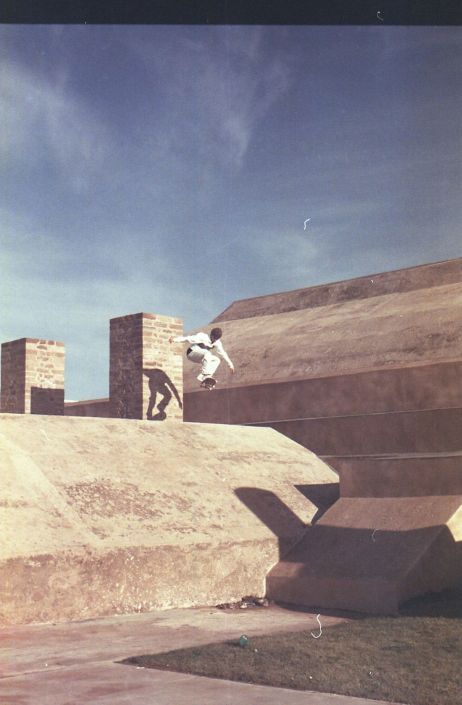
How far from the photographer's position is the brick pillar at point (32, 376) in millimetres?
14188

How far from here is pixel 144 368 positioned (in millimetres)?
13305

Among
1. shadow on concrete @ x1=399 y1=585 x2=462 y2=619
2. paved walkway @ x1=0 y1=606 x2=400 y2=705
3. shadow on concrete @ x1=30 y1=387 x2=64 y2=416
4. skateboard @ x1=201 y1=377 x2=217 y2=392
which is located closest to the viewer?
paved walkway @ x1=0 y1=606 x2=400 y2=705

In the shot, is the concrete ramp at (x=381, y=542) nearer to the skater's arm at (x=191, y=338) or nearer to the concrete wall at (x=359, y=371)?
the concrete wall at (x=359, y=371)

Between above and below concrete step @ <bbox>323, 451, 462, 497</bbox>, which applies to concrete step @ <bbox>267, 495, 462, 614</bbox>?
below

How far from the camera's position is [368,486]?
32.2ft

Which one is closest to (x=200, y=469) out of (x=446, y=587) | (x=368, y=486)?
(x=368, y=486)

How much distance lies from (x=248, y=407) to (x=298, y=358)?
58.0 inches

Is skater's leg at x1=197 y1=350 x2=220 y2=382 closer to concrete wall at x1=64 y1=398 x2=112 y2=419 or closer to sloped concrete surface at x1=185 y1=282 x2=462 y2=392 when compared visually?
sloped concrete surface at x1=185 y1=282 x2=462 y2=392

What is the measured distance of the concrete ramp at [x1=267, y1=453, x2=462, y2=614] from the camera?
8.12 metres

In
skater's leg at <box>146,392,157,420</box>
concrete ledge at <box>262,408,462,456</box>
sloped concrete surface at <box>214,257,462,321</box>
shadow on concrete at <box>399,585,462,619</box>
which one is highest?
sloped concrete surface at <box>214,257,462,321</box>

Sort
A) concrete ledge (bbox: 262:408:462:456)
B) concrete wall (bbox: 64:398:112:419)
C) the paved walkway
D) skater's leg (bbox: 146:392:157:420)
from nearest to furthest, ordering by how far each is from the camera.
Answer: the paved walkway → concrete ledge (bbox: 262:408:462:456) → skater's leg (bbox: 146:392:157:420) → concrete wall (bbox: 64:398:112:419)

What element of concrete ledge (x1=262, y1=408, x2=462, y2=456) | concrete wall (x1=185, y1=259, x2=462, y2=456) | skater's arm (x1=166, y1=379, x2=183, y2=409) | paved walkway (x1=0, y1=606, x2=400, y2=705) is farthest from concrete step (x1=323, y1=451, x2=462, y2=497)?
skater's arm (x1=166, y1=379, x2=183, y2=409)

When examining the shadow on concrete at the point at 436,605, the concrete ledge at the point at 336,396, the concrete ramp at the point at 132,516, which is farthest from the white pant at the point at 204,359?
the shadow on concrete at the point at 436,605

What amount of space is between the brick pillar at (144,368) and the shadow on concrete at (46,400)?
135cm
